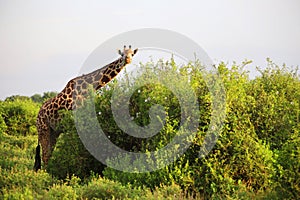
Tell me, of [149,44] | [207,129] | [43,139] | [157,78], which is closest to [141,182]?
[207,129]

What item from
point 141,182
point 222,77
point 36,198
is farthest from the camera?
point 222,77

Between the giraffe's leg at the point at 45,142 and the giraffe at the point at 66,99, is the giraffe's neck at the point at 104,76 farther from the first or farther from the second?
the giraffe's leg at the point at 45,142

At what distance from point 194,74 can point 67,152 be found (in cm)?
359

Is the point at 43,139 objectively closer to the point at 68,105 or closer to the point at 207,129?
the point at 68,105

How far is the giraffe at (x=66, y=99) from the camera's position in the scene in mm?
12523

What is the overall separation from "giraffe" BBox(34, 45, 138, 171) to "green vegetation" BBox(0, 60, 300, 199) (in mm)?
822

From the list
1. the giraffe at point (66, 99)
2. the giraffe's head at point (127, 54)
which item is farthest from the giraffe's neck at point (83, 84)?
the giraffe's head at point (127, 54)

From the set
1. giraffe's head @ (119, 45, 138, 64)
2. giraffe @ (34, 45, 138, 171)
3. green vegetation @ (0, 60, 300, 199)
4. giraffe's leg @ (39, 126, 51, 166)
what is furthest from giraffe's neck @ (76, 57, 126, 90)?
giraffe's leg @ (39, 126, 51, 166)

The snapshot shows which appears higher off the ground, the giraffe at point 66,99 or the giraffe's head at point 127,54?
the giraffe's head at point 127,54

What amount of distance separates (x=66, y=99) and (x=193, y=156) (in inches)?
179

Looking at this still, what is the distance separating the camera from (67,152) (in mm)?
11258

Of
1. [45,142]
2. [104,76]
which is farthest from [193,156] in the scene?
[45,142]

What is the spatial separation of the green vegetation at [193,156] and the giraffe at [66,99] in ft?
2.70

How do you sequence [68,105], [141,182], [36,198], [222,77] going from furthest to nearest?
[68,105], [222,77], [141,182], [36,198]
